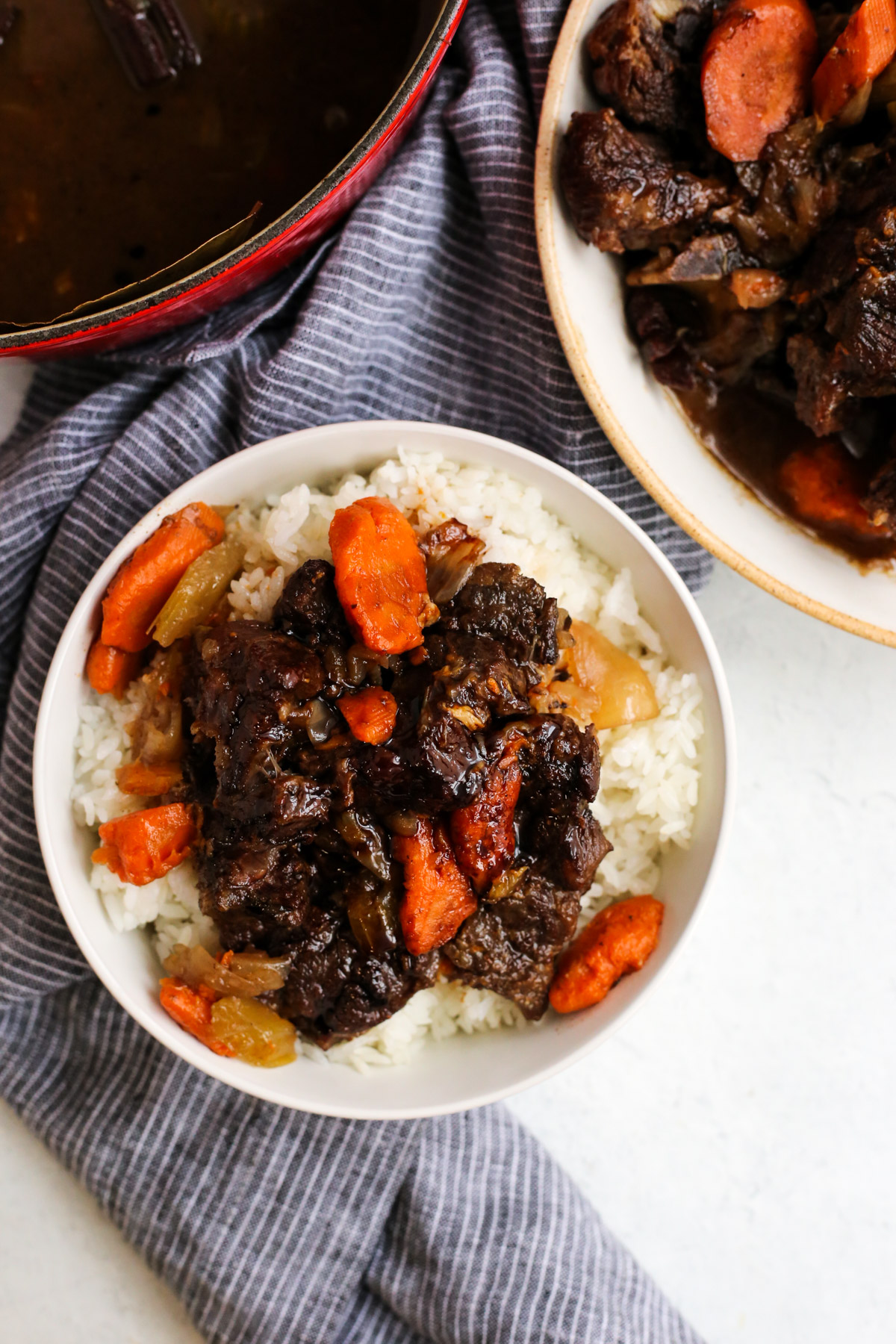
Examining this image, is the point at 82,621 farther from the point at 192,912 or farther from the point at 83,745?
the point at 192,912

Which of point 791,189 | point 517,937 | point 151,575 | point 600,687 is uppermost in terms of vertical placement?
point 791,189

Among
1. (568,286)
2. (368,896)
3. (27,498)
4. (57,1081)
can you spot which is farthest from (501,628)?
(57,1081)

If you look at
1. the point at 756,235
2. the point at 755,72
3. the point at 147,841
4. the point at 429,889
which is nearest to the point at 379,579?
the point at 429,889

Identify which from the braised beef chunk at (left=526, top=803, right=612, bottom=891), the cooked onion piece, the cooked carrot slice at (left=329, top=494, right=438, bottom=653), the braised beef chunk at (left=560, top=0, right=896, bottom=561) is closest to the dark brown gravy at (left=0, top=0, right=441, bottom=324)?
the braised beef chunk at (left=560, top=0, right=896, bottom=561)

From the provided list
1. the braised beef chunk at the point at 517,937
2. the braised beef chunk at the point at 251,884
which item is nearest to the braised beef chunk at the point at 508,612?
the braised beef chunk at the point at 517,937

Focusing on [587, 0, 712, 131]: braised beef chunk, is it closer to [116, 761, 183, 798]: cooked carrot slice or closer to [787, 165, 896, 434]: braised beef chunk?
[787, 165, 896, 434]: braised beef chunk

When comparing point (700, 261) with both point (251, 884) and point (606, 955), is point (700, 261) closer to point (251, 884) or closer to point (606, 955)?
point (606, 955)

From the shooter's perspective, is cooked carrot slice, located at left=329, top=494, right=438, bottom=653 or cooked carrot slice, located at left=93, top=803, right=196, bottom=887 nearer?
cooked carrot slice, located at left=329, top=494, right=438, bottom=653
